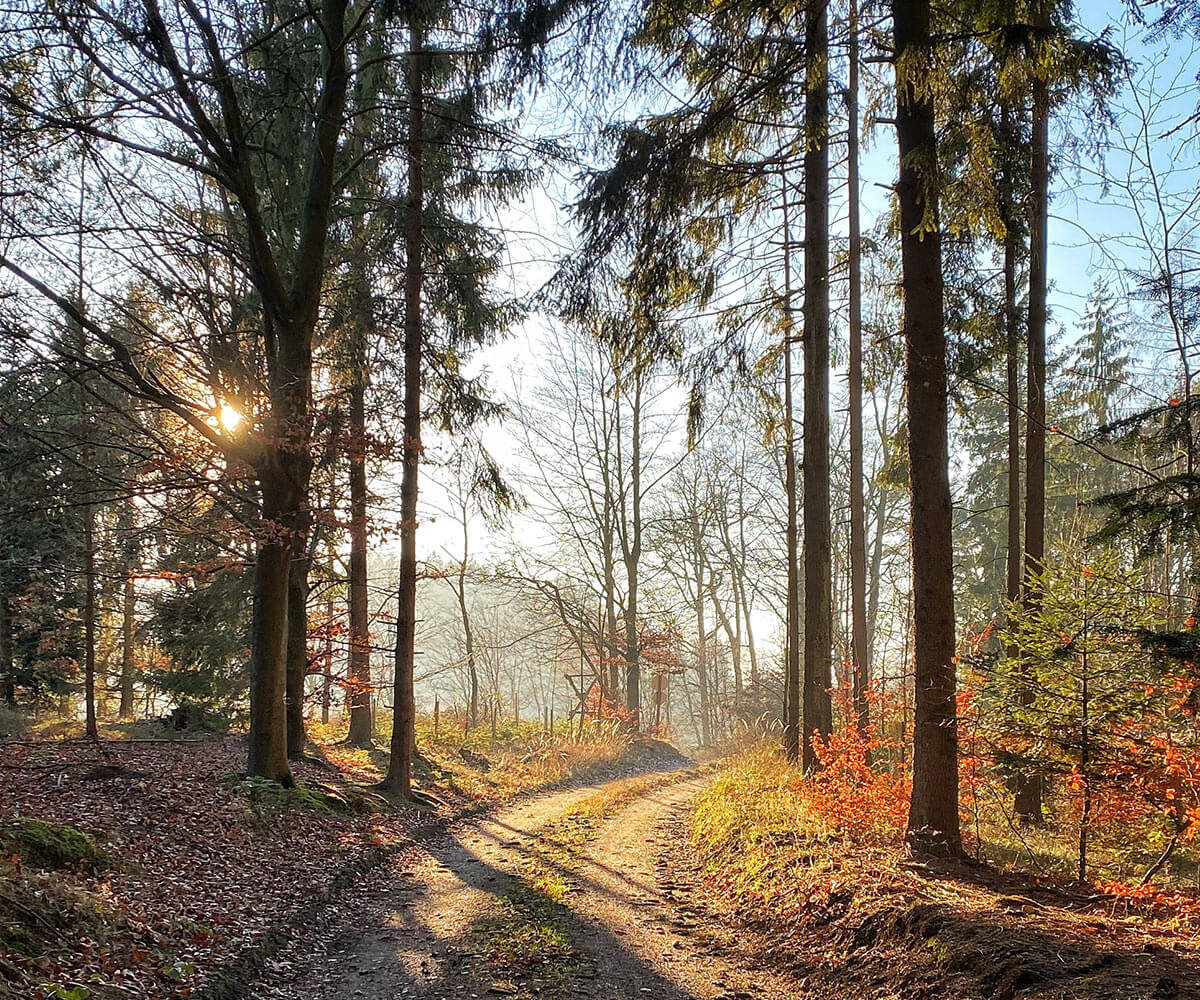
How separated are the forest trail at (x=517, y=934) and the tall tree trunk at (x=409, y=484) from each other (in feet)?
7.13

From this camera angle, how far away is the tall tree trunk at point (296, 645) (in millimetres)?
11188

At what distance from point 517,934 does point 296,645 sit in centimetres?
679

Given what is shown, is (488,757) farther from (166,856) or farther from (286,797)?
(166,856)

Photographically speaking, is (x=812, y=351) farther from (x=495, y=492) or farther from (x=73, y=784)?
(x=73, y=784)

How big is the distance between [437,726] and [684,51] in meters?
18.5

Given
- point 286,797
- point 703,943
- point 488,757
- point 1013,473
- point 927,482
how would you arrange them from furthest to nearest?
point 488,757 < point 1013,473 < point 286,797 < point 927,482 < point 703,943

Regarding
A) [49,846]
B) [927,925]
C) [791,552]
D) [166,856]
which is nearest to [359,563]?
[791,552]


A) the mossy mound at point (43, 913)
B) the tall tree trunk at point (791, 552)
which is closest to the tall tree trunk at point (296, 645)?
the mossy mound at point (43, 913)

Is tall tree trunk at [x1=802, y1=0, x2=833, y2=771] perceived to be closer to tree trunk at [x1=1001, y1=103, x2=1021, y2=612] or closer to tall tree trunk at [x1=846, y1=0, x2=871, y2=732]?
tall tree trunk at [x1=846, y1=0, x2=871, y2=732]

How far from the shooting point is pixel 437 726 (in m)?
21.3

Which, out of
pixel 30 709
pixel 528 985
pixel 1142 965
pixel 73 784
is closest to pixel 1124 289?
pixel 1142 965

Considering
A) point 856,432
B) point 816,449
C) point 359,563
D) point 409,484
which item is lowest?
point 359,563

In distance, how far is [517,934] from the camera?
5.78m

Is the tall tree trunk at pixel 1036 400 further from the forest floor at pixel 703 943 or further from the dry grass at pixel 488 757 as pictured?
the dry grass at pixel 488 757
